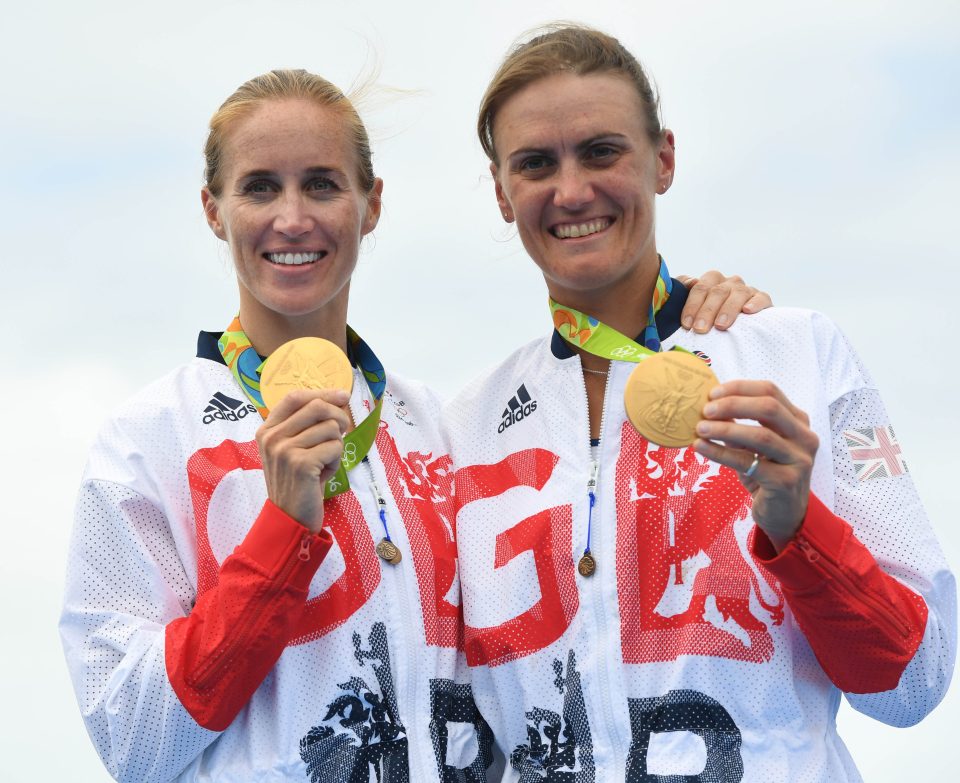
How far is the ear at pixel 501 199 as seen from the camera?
5051 mm

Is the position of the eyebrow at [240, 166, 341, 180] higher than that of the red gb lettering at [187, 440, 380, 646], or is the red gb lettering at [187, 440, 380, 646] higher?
the eyebrow at [240, 166, 341, 180]

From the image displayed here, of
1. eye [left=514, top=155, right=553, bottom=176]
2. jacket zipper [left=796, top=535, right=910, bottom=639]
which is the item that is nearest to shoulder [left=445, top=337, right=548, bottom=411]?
eye [left=514, top=155, right=553, bottom=176]

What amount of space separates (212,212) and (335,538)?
59.3 inches

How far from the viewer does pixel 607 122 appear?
4.65 metres

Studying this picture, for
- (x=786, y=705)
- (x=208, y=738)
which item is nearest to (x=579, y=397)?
(x=786, y=705)

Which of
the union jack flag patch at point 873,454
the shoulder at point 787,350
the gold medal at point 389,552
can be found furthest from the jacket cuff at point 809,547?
the gold medal at point 389,552

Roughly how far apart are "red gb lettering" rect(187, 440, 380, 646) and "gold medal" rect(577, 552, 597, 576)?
74 centimetres

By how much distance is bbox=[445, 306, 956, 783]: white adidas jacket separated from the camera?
4.11 metres

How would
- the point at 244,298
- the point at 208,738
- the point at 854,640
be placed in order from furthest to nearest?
1. the point at 244,298
2. the point at 208,738
3. the point at 854,640

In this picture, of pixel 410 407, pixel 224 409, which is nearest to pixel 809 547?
pixel 410 407

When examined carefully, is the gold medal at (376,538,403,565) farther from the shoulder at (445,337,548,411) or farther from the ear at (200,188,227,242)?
the ear at (200,188,227,242)

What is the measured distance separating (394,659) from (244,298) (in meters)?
1.57

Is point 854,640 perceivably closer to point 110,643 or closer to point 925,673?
point 925,673

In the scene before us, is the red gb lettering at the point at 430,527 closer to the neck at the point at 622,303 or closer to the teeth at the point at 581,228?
the neck at the point at 622,303
